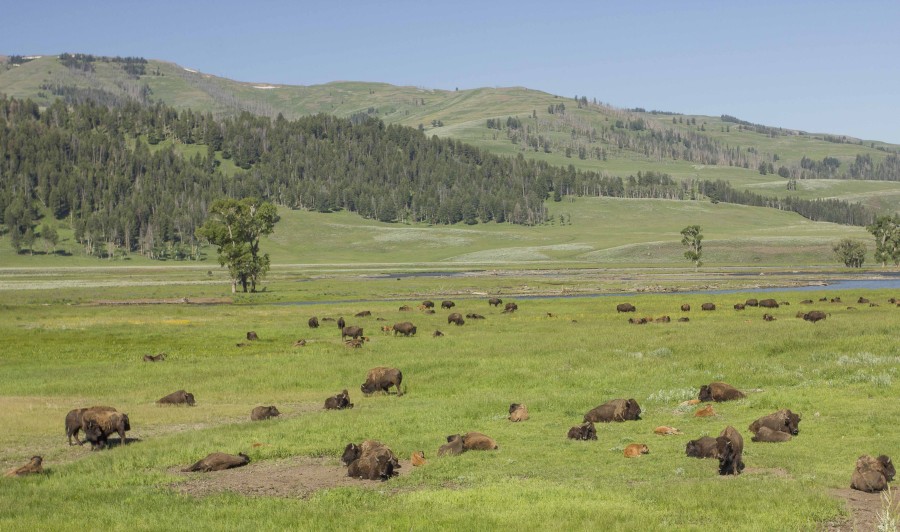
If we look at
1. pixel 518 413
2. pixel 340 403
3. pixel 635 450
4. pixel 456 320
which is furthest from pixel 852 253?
pixel 635 450

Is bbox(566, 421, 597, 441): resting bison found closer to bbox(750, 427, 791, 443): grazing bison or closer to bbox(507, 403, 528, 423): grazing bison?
bbox(507, 403, 528, 423): grazing bison

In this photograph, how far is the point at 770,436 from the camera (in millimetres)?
20188

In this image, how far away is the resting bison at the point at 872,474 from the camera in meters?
15.2

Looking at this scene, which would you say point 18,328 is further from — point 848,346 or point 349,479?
point 848,346

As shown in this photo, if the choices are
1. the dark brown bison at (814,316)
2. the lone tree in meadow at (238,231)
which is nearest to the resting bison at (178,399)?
the dark brown bison at (814,316)

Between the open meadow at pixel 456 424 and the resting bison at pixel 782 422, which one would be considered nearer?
the open meadow at pixel 456 424

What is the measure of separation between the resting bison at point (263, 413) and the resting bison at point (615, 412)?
10062 millimetres

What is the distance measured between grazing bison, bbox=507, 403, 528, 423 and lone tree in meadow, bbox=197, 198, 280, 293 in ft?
246

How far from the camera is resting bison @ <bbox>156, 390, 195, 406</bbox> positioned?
2930 centimetres

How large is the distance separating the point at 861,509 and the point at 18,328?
55.4 m

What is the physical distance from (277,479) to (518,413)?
867cm

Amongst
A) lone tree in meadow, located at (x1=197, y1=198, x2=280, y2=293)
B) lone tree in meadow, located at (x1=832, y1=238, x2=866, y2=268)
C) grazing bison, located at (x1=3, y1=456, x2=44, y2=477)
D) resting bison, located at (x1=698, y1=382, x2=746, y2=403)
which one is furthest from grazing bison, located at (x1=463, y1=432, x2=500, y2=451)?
lone tree in meadow, located at (x1=832, y1=238, x2=866, y2=268)

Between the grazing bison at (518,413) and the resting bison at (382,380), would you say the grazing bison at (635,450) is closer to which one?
the grazing bison at (518,413)

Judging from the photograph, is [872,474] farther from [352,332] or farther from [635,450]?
[352,332]
